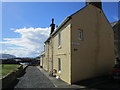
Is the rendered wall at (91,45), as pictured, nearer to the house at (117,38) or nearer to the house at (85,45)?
the house at (85,45)

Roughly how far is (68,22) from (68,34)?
1.19m

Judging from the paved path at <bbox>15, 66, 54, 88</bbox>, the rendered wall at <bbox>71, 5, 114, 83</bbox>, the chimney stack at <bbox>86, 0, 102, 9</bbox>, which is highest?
the chimney stack at <bbox>86, 0, 102, 9</bbox>

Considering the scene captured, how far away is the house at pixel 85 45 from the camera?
37.6ft

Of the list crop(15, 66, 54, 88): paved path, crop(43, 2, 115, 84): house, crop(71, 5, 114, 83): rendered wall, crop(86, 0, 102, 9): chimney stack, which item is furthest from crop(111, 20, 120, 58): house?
crop(15, 66, 54, 88): paved path

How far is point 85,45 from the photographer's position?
12750mm

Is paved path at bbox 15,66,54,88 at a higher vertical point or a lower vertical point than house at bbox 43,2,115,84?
lower

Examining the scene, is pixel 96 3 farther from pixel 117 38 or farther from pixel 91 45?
pixel 117 38

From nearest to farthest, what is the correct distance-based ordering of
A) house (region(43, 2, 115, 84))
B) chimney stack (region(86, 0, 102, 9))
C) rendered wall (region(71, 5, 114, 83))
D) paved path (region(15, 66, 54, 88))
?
paved path (region(15, 66, 54, 88)) < house (region(43, 2, 115, 84)) < rendered wall (region(71, 5, 114, 83)) < chimney stack (region(86, 0, 102, 9))

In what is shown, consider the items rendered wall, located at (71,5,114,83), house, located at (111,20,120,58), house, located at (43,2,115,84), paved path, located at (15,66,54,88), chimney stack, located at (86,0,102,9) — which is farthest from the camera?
house, located at (111,20,120,58)

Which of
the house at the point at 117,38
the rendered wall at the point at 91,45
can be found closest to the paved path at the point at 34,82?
the rendered wall at the point at 91,45

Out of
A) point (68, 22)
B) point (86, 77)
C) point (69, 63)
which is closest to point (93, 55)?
point (86, 77)

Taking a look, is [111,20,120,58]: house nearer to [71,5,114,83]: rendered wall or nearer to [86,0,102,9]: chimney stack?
[71,5,114,83]: rendered wall

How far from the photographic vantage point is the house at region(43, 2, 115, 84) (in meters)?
11.5

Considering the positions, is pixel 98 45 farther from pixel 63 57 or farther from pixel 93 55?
pixel 63 57
